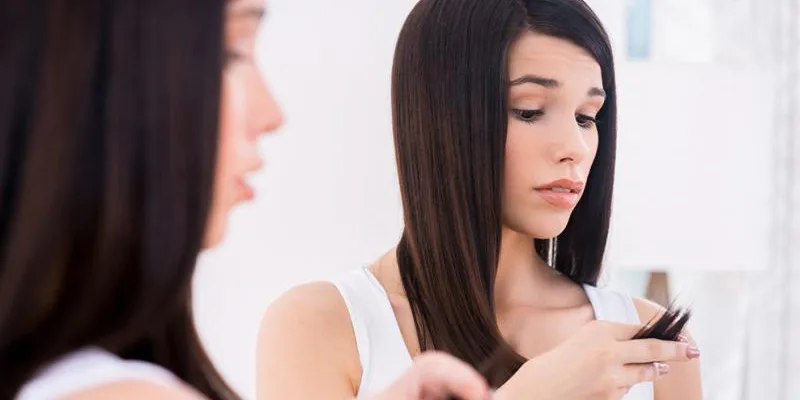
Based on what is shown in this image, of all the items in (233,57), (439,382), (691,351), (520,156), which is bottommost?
(691,351)

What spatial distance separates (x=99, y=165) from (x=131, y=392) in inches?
4.8

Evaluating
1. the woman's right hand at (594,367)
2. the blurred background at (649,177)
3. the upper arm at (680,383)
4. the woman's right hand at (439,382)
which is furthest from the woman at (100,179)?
the blurred background at (649,177)

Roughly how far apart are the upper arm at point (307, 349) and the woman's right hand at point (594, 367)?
217 millimetres

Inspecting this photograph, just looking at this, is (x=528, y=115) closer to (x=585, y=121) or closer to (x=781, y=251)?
(x=585, y=121)

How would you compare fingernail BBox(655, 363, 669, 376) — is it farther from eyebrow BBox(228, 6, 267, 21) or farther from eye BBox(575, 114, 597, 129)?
eyebrow BBox(228, 6, 267, 21)

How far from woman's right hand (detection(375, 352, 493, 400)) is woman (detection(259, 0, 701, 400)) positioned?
579 mm

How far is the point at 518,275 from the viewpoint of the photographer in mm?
1441

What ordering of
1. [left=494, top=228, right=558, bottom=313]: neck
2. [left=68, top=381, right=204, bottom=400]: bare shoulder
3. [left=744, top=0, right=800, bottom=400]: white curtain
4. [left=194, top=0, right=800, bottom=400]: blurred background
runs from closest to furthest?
[left=68, top=381, right=204, bottom=400]: bare shoulder → [left=494, top=228, right=558, bottom=313]: neck → [left=194, top=0, right=800, bottom=400]: blurred background → [left=744, top=0, right=800, bottom=400]: white curtain

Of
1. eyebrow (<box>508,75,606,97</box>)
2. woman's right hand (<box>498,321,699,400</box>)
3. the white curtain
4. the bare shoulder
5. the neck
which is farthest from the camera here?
the white curtain

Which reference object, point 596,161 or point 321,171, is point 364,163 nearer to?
point 321,171

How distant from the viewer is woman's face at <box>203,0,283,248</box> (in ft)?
2.04

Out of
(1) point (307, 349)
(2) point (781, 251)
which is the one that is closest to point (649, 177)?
(2) point (781, 251)

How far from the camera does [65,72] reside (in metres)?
0.54

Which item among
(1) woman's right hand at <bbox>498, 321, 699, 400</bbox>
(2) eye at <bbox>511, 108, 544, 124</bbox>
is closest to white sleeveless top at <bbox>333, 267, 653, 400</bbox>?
(1) woman's right hand at <bbox>498, 321, 699, 400</bbox>
